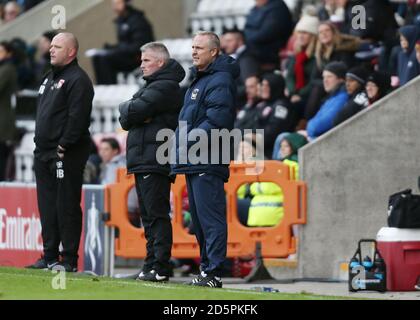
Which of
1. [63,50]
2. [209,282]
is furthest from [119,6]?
[209,282]

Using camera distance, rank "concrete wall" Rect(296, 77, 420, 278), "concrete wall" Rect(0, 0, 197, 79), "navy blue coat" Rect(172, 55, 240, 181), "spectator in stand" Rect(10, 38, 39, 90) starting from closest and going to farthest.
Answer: "navy blue coat" Rect(172, 55, 240, 181), "concrete wall" Rect(296, 77, 420, 278), "spectator in stand" Rect(10, 38, 39, 90), "concrete wall" Rect(0, 0, 197, 79)

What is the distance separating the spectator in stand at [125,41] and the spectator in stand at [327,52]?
4291 mm

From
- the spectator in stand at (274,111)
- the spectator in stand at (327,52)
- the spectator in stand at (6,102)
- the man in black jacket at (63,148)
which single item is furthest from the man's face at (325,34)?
the spectator in stand at (6,102)

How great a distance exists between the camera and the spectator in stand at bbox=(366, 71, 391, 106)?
17.0 metres

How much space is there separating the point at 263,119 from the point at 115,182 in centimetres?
228

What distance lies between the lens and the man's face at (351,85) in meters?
17.4

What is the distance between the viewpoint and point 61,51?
1484 cm

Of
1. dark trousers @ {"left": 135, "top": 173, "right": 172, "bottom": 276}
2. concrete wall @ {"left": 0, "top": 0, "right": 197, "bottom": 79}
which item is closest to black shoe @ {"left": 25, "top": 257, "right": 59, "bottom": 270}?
dark trousers @ {"left": 135, "top": 173, "right": 172, "bottom": 276}

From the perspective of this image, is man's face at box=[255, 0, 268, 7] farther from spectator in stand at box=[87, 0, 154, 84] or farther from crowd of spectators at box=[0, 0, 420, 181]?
spectator in stand at box=[87, 0, 154, 84]

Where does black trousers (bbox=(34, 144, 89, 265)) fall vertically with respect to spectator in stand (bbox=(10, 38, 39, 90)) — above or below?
below

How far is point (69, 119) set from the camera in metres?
14.6

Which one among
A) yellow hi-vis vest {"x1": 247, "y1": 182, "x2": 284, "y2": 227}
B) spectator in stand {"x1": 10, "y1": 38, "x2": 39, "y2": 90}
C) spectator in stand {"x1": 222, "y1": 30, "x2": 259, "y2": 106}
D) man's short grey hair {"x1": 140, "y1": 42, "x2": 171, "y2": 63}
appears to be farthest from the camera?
spectator in stand {"x1": 10, "y1": 38, "x2": 39, "y2": 90}

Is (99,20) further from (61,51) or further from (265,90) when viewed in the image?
(61,51)

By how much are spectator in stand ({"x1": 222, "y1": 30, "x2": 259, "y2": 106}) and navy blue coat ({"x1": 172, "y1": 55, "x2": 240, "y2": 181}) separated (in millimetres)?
6772
